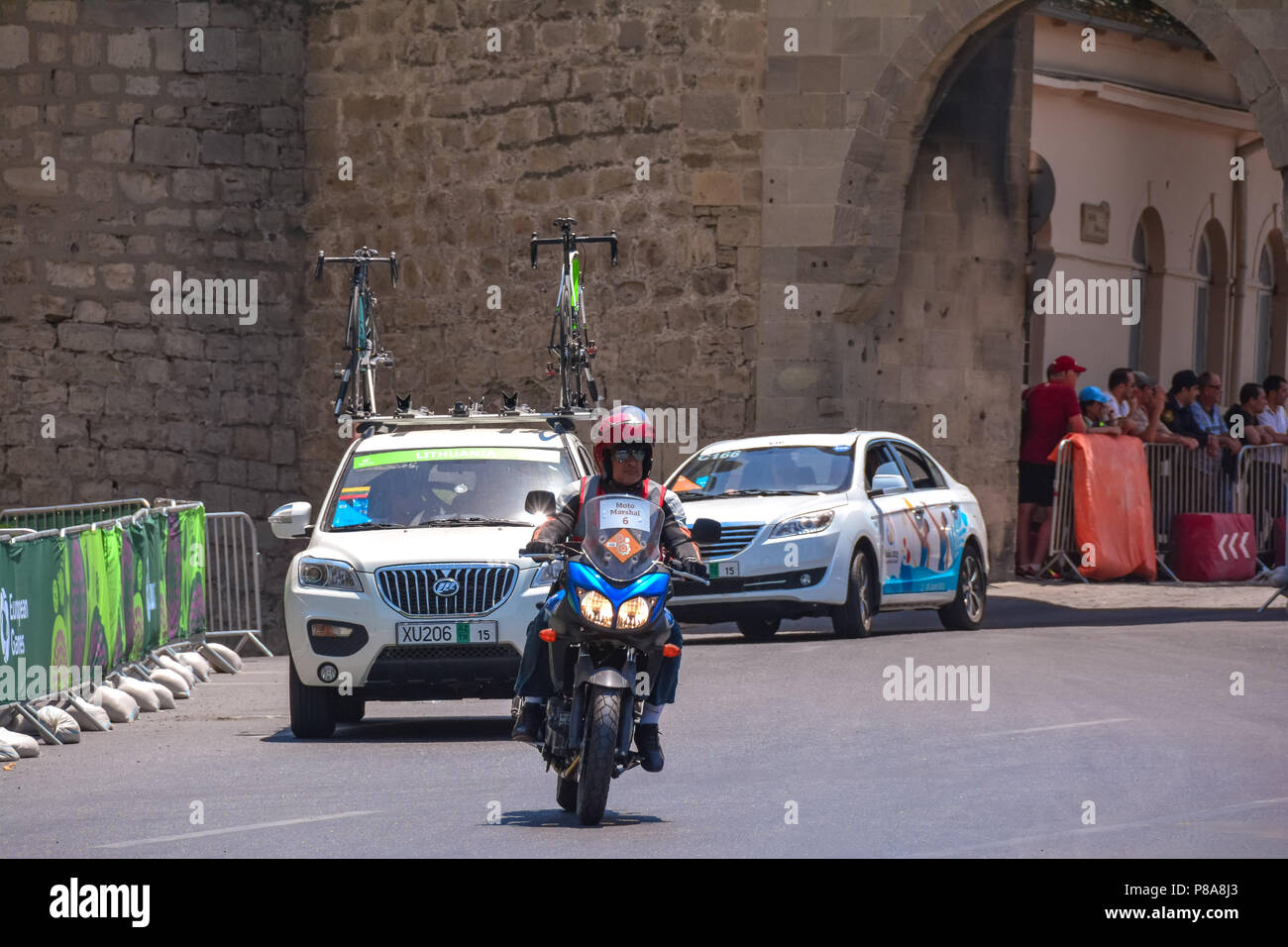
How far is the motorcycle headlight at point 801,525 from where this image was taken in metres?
18.0

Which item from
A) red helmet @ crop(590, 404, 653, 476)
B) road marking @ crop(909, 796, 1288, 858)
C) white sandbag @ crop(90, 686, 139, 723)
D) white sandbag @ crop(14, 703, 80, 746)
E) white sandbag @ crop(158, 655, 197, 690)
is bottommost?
white sandbag @ crop(158, 655, 197, 690)

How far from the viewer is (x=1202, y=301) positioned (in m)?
42.3

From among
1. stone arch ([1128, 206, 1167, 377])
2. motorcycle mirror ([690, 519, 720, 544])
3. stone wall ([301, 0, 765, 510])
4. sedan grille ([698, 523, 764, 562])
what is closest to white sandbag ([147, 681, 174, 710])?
sedan grille ([698, 523, 764, 562])

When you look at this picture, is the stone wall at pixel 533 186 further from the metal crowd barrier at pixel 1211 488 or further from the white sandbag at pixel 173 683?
the white sandbag at pixel 173 683

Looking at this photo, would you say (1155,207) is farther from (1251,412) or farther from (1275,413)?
(1251,412)

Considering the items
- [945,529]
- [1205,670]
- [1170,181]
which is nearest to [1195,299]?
[1170,181]

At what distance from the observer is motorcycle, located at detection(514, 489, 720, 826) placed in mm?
9391

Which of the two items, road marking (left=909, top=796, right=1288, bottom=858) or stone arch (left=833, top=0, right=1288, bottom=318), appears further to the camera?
stone arch (left=833, top=0, right=1288, bottom=318)

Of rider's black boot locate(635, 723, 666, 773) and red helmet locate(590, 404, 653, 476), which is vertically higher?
red helmet locate(590, 404, 653, 476)

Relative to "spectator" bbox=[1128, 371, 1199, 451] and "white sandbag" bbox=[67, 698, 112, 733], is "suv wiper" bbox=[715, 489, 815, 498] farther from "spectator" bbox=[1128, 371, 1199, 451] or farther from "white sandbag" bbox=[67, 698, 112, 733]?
"spectator" bbox=[1128, 371, 1199, 451]

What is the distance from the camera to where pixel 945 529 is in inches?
766

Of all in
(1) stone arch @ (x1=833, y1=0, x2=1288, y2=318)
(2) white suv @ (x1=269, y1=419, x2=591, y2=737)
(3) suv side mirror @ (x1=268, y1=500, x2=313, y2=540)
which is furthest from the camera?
(1) stone arch @ (x1=833, y1=0, x2=1288, y2=318)

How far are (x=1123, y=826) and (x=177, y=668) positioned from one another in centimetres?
963

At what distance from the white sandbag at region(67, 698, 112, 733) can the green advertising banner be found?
0.56 ft
